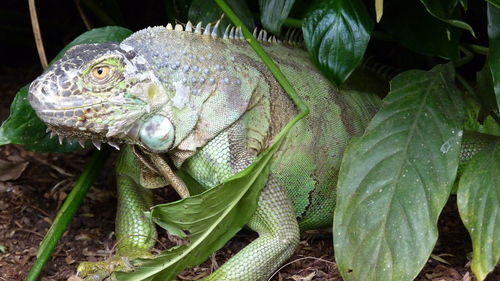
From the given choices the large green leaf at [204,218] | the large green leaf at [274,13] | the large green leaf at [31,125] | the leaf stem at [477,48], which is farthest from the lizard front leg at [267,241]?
the leaf stem at [477,48]

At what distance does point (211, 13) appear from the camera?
4.53 metres

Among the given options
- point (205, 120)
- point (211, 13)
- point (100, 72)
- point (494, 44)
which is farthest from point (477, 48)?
point (100, 72)

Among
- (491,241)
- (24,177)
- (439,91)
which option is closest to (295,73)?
(439,91)

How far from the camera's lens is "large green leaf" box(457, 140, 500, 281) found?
3.51 metres

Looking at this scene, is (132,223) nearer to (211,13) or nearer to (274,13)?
(211,13)

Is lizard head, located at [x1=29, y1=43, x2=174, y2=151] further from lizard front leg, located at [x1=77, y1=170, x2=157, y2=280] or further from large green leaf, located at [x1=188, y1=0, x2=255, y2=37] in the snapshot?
large green leaf, located at [x1=188, y1=0, x2=255, y2=37]

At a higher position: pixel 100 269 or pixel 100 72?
pixel 100 72

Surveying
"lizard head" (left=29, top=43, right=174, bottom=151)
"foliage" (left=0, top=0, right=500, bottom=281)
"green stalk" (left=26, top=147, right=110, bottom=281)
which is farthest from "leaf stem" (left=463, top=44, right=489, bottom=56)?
"green stalk" (left=26, top=147, right=110, bottom=281)

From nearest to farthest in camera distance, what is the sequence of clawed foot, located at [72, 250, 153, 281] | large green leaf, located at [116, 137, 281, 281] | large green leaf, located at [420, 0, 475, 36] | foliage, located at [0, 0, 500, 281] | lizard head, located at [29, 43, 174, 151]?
large green leaf, located at [116, 137, 281, 281] < lizard head, located at [29, 43, 174, 151] < foliage, located at [0, 0, 500, 281] < large green leaf, located at [420, 0, 475, 36] < clawed foot, located at [72, 250, 153, 281]

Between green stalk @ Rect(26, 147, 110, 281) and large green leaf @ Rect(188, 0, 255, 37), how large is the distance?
110 centimetres

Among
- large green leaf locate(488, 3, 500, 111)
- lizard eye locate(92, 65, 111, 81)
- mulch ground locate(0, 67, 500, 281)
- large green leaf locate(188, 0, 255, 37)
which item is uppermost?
large green leaf locate(488, 3, 500, 111)

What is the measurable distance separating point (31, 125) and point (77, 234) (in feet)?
2.74

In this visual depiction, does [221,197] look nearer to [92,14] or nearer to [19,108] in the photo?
[19,108]

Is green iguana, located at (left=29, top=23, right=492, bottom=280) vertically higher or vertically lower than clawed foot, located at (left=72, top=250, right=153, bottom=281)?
higher
